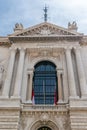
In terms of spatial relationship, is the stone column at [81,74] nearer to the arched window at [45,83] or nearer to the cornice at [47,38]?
the cornice at [47,38]

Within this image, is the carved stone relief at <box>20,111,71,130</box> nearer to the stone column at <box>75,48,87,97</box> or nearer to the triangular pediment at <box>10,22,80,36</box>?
the stone column at <box>75,48,87,97</box>

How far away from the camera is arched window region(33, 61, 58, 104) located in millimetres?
23281

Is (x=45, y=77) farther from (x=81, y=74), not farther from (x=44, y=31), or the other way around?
(x=44, y=31)

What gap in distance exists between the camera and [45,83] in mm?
24703

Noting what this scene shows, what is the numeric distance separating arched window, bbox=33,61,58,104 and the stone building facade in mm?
100

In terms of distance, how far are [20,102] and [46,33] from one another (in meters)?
10.6

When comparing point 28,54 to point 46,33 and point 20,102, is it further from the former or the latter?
point 20,102

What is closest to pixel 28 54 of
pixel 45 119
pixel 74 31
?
pixel 74 31

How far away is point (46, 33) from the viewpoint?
93.5 ft

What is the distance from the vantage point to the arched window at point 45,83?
23.3 metres

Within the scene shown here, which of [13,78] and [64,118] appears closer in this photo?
[64,118]

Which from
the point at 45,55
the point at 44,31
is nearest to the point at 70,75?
the point at 45,55

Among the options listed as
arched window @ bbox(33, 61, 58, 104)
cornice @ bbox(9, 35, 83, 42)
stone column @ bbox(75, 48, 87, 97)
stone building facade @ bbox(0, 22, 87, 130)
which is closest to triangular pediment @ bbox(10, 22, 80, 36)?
stone building facade @ bbox(0, 22, 87, 130)

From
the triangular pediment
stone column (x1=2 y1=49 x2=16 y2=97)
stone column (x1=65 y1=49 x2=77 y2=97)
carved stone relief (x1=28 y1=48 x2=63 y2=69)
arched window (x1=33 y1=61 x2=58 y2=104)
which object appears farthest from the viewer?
the triangular pediment
